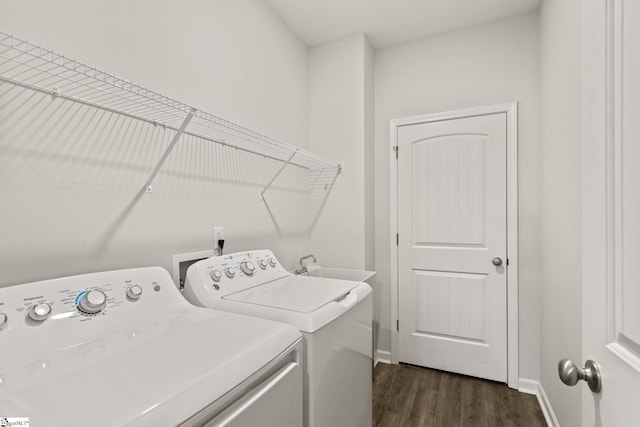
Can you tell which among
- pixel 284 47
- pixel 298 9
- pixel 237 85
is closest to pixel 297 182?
pixel 237 85

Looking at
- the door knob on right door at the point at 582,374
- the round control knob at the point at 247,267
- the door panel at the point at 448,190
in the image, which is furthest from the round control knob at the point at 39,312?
the door panel at the point at 448,190

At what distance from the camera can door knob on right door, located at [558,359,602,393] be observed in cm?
65

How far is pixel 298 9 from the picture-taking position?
2367mm

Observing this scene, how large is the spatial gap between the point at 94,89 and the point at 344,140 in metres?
1.86

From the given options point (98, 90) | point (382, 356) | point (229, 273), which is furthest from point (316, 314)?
point (382, 356)

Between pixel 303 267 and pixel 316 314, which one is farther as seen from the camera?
pixel 303 267

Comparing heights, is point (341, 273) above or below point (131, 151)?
below

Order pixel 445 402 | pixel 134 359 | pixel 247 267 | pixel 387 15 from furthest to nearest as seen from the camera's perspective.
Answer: pixel 387 15 < pixel 445 402 < pixel 247 267 < pixel 134 359

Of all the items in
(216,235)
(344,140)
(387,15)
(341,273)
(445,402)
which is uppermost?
(387,15)

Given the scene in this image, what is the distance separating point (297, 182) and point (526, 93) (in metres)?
1.85

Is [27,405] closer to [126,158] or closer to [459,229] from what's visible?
[126,158]

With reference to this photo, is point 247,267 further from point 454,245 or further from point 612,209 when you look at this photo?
point 454,245

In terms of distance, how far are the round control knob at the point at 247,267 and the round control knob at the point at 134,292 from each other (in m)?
0.54

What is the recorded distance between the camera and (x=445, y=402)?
7.20 ft
